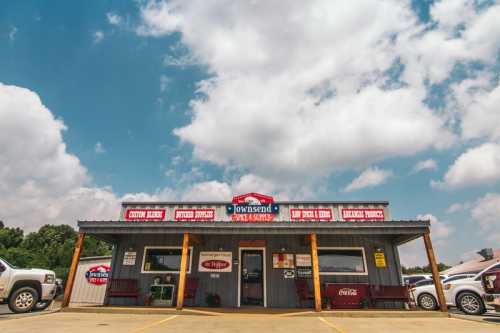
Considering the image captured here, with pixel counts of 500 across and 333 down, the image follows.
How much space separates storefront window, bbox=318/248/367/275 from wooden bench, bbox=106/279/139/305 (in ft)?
24.0

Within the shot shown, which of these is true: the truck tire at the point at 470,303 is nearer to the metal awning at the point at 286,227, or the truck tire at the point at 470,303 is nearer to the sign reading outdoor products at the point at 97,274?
the metal awning at the point at 286,227

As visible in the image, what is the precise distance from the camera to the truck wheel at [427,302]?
11.1 m

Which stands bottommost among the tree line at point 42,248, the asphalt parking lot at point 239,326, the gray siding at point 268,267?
the asphalt parking lot at point 239,326

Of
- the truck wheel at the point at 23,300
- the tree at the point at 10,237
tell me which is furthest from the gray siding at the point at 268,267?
the tree at the point at 10,237

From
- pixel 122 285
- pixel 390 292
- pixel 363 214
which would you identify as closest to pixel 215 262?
pixel 122 285

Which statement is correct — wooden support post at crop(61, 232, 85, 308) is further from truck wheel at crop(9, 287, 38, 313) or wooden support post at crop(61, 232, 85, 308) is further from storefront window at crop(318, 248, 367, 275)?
storefront window at crop(318, 248, 367, 275)

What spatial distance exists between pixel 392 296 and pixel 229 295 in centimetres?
Result: 592

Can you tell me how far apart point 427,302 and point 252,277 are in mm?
6853

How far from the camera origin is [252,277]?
38.1 ft


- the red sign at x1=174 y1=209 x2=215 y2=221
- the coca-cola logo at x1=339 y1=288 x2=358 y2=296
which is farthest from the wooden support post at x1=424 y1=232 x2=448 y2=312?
the red sign at x1=174 y1=209 x2=215 y2=221

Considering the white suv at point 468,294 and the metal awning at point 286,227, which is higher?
the metal awning at point 286,227

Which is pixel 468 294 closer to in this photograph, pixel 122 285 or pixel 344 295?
pixel 344 295

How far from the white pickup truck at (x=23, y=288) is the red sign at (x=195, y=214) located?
5231 millimetres

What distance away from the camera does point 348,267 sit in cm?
1147
